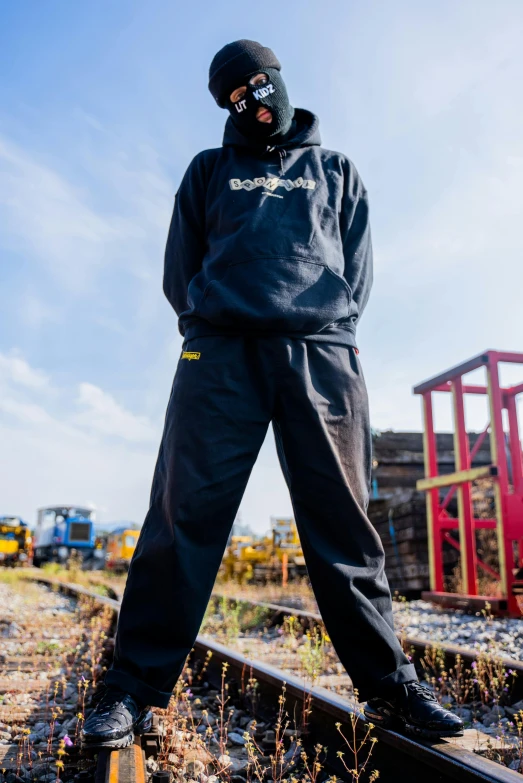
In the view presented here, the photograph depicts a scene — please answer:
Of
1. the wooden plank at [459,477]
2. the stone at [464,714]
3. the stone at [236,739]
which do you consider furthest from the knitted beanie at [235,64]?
the wooden plank at [459,477]

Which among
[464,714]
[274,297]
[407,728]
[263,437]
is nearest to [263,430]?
A: [263,437]

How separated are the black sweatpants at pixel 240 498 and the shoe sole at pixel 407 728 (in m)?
0.07

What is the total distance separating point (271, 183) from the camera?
2234mm

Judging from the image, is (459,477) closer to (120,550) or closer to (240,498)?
(240,498)

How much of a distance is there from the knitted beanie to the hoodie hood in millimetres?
126

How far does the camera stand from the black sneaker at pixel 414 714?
1.75 metres

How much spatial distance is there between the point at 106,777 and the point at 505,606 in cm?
489

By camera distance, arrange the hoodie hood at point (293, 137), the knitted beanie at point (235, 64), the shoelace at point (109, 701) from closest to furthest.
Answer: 1. the shoelace at point (109, 701)
2. the knitted beanie at point (235, 64)
3. the hoodie hood at point (293, 137)


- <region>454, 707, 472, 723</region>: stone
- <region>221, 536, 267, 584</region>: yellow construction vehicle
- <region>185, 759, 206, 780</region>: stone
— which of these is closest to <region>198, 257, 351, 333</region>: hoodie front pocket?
<region>185, 759, 206, 780</region>: stone

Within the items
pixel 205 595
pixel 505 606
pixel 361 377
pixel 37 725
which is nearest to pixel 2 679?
pixel 37 725

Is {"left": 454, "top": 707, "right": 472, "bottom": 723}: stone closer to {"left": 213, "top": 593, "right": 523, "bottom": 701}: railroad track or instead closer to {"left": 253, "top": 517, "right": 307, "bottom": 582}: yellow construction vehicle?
{"left": 213, "top": 593, "right": 523, "bottom": 701}: railroad track

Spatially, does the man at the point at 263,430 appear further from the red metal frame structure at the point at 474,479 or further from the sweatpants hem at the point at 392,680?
the red metal frame structure at the point at 474,479

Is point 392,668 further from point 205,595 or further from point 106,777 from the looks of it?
point 106,777

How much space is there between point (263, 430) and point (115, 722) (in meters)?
0.89
